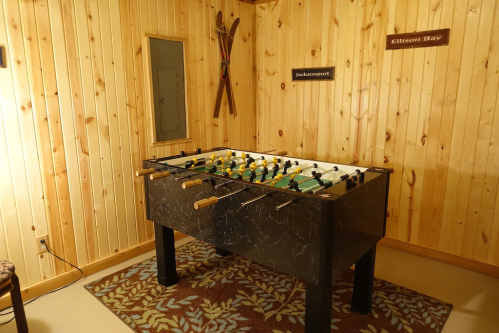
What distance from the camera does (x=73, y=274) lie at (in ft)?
8.30

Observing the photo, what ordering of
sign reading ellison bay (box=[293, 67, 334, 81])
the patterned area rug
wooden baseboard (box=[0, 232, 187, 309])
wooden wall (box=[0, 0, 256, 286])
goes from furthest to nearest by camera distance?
sign reading ellison bay (box=[293, 67, 334, 81])
wooden baseboard (box=[0, 232, 187, 309])
wooden wall (box=[0, 0, 256, 286])
the patterned area rug

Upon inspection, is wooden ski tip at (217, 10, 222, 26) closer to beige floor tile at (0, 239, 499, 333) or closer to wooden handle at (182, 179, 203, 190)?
wooden handle at (182, 179, 203, 190)

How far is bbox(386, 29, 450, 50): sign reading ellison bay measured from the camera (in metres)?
2.54

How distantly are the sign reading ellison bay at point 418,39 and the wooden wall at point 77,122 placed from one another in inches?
66.8

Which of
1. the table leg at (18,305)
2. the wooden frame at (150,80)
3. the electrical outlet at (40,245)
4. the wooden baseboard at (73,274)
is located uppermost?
the wooden frame at (150,80)

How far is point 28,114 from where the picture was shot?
2.20 m

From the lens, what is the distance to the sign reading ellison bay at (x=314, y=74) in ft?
10.5

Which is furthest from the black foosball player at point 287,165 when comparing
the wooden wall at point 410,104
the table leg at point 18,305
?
the table leg at point 18,305

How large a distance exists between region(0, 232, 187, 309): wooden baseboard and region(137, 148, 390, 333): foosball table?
53 centimetres

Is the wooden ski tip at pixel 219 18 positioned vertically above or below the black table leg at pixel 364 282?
above

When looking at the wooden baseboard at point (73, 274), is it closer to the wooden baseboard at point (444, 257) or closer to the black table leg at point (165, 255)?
the black table leg at point (165, 255)

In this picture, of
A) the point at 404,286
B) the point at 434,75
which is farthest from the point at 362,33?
the point at 404,286

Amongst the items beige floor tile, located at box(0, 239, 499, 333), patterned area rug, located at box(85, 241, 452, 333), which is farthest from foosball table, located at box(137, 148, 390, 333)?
beige floor tile, located at box(0, 239, 499, 333)

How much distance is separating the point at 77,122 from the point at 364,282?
223cm
